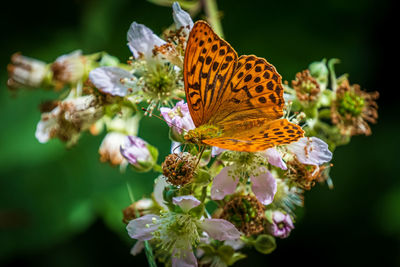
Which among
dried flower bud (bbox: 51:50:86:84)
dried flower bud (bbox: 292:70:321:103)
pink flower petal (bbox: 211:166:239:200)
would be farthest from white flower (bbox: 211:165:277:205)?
dried flower bud (bbox: 51:50:86:84)

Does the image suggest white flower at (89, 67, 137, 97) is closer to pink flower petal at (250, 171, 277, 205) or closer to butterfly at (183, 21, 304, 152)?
butterfly at (183, 21, 304, 152)

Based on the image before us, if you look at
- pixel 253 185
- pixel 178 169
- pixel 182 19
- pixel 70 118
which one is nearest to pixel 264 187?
pixel 253 185

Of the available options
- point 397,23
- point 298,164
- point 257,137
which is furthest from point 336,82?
point 397,23

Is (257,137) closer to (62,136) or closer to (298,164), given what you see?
(298,164)

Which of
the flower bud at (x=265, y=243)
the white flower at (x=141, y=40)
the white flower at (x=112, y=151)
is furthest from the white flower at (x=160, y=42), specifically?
the flower bud at (x=265, y=243)

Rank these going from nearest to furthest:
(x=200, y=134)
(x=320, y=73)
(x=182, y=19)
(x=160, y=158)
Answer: (x=200, y=134), (x=182, y=19), (x=320, y=73), (x=160, y=158)

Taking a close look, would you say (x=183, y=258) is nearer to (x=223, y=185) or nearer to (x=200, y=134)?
(x=223, y=185)

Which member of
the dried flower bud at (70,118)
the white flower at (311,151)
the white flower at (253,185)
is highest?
the dried flower bud at (70,118)

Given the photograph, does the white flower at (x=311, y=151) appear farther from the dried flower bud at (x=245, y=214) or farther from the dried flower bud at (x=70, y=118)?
the dried flower bud at (x=70, y=118)
